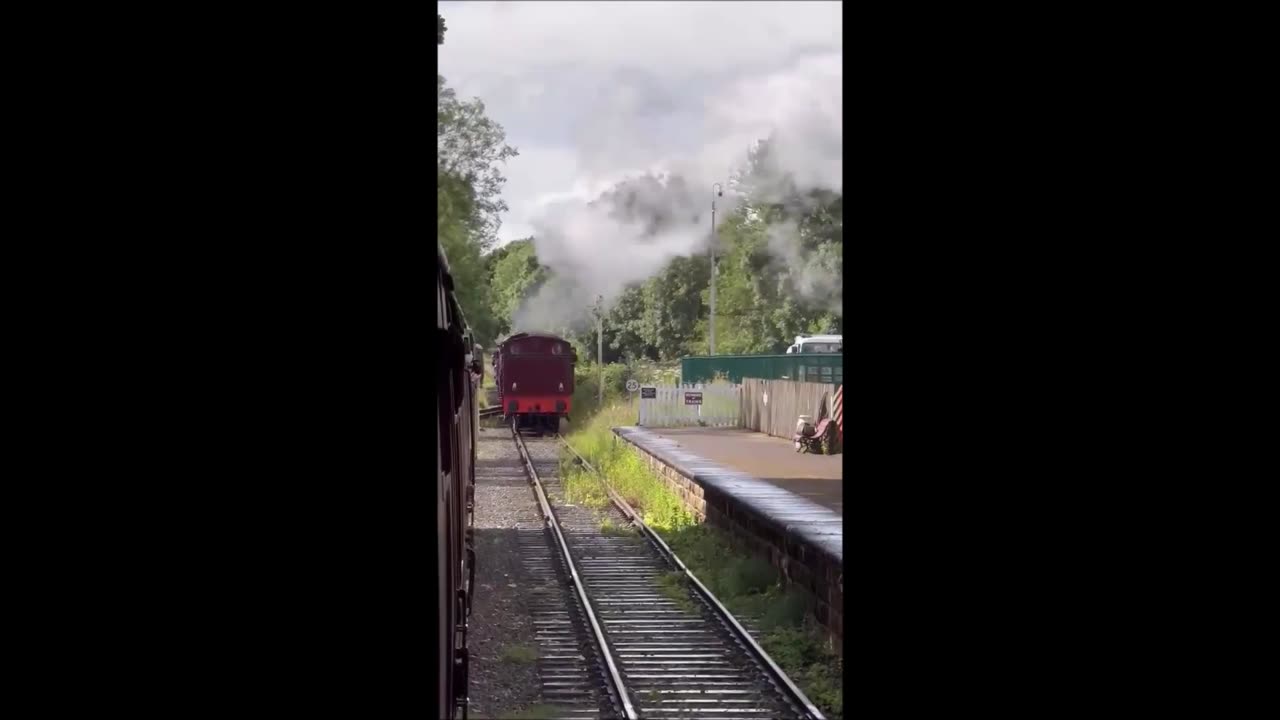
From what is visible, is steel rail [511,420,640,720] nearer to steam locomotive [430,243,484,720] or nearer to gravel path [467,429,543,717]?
gravel path [467,429,543,717]

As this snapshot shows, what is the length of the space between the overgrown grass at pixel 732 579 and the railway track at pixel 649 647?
182 mm

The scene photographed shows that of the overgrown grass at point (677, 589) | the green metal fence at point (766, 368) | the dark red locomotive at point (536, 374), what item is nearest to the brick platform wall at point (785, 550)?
the overgrown grass at point (677, 589)

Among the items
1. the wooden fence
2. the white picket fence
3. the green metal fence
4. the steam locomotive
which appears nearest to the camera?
the steam locomotive

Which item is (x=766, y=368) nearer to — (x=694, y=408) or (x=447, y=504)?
(x=694, y=408)

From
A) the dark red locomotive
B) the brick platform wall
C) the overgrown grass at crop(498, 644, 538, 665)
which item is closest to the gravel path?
the overgrown grass at crop(498, 644, 538, 665)

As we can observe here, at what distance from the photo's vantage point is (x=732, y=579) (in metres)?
10.8

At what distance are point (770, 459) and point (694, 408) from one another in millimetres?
9087

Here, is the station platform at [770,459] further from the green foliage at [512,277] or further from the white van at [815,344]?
the green foliage at [512,277]

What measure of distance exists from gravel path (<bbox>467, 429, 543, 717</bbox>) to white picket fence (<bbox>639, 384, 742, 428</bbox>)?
285 inches

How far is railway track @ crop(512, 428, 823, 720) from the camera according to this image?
23.9 ft

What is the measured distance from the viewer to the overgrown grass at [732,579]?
8023mm
